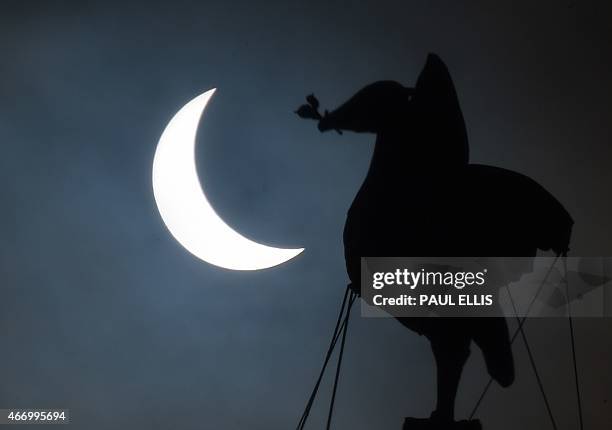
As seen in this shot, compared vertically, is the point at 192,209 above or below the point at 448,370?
above

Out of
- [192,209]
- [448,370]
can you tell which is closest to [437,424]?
[448,370]

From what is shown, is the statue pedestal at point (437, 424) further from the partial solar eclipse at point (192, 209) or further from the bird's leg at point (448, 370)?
the partial solar eclipse at point (192, 209)

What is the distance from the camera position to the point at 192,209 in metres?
2.26

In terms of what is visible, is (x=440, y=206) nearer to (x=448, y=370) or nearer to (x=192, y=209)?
(x=448, y=370)

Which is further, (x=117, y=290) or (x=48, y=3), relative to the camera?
(x=48, y=3)

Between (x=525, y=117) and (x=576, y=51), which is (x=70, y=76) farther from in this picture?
(x=576, y=51)

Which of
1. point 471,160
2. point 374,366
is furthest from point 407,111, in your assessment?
point 374,366

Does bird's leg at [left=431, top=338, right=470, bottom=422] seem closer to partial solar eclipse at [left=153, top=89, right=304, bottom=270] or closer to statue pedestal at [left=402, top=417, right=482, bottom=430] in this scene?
statue pedestal at [left=402, top=417, right=482, bottom=430]

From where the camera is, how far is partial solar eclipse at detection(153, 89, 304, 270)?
223cm

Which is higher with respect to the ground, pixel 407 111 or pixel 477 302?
pixel 407 111

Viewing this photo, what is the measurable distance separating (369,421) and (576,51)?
1.53m

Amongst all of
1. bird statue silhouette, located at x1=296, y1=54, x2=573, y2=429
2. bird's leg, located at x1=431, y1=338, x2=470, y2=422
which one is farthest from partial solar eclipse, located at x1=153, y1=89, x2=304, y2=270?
bird's leg, located at x1=431, y1=338, x2=470, y2=422

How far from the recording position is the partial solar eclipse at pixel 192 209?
2234 millimetres

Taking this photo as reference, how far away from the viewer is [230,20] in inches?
93.4
